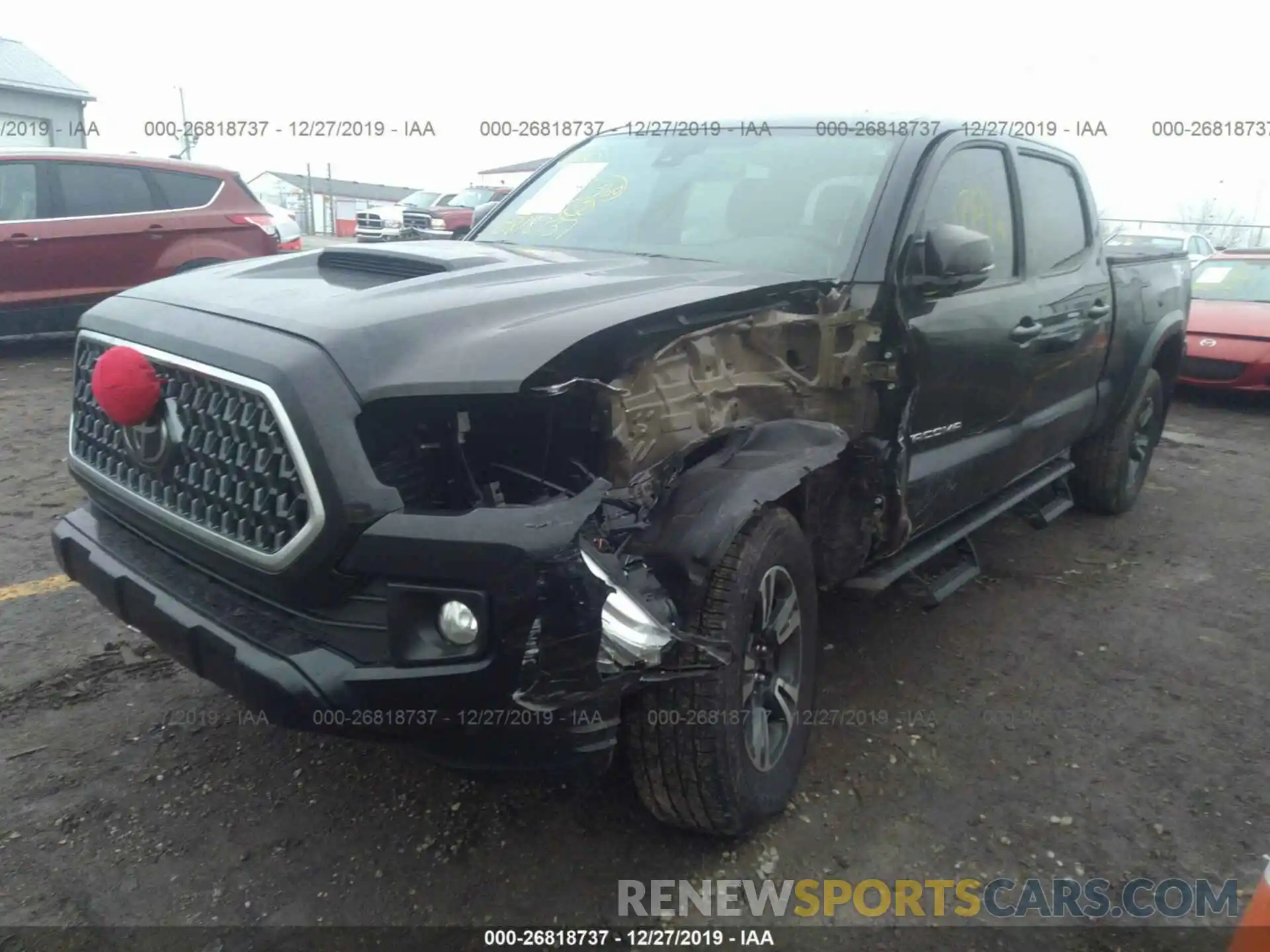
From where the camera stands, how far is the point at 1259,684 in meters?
3.47

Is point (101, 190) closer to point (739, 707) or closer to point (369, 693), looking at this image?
point (369, 693)

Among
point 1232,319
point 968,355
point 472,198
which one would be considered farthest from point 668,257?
point 472,198

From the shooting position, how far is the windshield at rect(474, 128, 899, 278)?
3094 millimetres

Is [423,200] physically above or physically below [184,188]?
below

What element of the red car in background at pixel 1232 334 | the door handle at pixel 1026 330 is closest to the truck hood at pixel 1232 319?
the red car in background at pixel 1232 334

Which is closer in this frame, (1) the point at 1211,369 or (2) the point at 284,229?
(1) the point at 1211,369

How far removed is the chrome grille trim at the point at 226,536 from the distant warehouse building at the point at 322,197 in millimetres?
24233

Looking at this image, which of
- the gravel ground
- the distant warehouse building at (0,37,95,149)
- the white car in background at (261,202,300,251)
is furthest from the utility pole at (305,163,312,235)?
the gravel ground

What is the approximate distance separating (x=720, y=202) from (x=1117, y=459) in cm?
302

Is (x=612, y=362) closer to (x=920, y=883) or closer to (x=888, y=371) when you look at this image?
(x=888, y=371)

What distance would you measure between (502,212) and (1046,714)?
9.01ft

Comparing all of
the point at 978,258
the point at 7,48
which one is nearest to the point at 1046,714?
the point at 978,258
